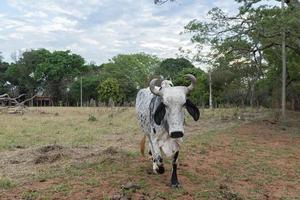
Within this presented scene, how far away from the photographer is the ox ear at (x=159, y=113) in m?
6.44

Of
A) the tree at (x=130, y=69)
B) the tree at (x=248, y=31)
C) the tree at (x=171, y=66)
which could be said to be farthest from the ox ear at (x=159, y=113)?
the tree at (x=130, y=69)

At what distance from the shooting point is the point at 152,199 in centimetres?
609

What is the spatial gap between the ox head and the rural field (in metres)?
1.00

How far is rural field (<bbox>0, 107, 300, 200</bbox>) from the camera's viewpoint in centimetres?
645

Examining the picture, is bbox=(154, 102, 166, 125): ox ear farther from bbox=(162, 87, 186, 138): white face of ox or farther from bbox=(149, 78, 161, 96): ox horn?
bbox=(149, 78, 161, 96): ox horn

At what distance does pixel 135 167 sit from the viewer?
7816 mm

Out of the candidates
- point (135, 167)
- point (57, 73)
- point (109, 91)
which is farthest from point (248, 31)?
point (57, 73)

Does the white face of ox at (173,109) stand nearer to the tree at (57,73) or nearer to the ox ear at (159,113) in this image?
the ox ear at (159,113)

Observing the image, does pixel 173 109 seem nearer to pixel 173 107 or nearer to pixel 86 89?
pixel 173 107

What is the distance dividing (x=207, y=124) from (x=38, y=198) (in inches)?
451

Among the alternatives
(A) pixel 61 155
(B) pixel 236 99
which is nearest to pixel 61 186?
(A) pixel 61 155

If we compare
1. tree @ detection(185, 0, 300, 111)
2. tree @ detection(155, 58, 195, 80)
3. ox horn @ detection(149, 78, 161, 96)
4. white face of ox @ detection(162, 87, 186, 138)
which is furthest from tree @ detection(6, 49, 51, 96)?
white face of ox @ detection(162, 87, 186, 138)

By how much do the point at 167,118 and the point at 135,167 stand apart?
1815mm

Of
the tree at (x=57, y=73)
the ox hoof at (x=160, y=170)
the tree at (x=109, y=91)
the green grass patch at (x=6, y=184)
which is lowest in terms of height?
the green grass patch at (x=6, y=184)
